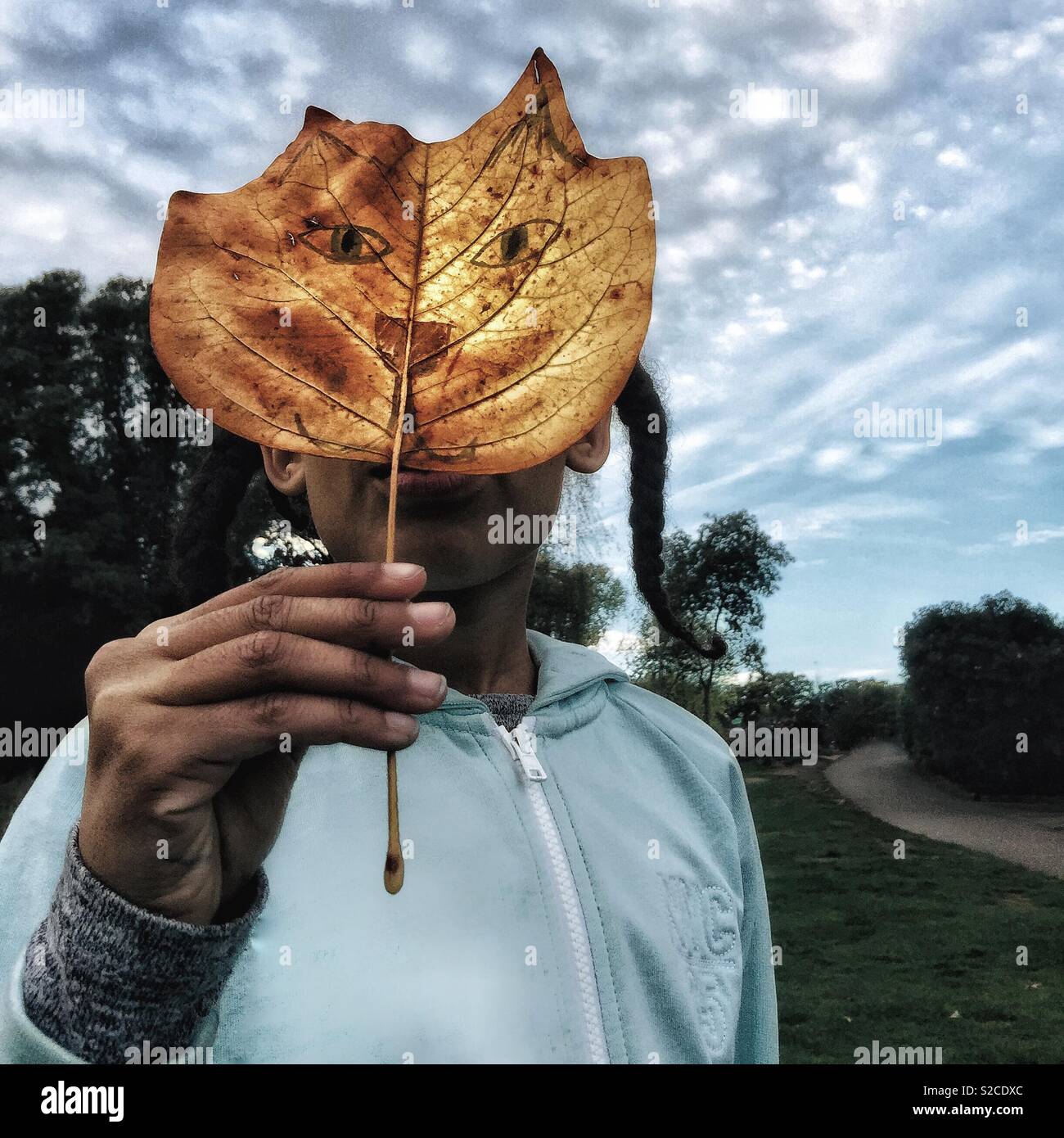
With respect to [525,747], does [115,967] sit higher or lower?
lower

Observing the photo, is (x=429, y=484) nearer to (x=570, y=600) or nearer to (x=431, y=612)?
(x=431, y=612)

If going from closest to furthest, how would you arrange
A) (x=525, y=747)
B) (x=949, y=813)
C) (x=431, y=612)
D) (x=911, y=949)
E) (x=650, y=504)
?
(x=431, y=612) → (x=525, y=747) → (x=650, y=504) → (x=911, y=949) → (x=949, y=813)

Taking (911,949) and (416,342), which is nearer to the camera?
(416,342)

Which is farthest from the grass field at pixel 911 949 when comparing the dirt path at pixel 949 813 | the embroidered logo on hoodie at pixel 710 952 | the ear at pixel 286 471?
the ear at pixel 286 471

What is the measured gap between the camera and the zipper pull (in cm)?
165

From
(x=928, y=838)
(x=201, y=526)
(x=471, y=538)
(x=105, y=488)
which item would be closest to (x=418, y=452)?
(x=471, y=538)

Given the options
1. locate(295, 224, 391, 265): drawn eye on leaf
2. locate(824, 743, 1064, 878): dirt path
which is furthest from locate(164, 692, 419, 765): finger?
locate(824, 743, 1064, 878): dirt path

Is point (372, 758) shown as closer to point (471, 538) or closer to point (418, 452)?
point (471, 538)

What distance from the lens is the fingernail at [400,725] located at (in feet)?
2.65

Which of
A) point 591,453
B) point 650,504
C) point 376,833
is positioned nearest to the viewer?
point 376,833

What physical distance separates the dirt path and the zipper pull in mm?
10746

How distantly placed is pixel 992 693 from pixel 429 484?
1408 centimetres

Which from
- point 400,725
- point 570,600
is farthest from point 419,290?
point 570,600

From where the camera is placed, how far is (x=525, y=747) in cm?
170
